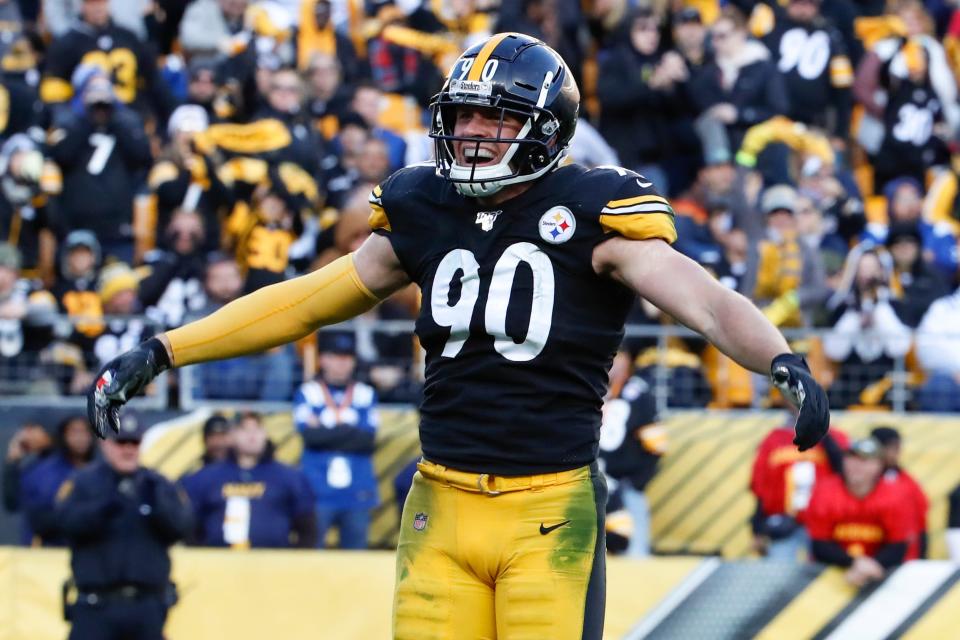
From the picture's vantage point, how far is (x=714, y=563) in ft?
26.2

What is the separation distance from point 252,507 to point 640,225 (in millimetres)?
5148

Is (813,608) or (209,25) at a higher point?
(209,25)

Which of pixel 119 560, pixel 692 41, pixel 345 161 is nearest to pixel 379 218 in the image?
pixel 119 560

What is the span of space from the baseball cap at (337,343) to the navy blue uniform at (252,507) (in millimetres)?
796

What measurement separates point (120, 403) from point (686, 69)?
828cm

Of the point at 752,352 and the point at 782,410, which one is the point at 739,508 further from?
the point at 752,352

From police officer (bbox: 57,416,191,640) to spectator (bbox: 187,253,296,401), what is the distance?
6.89 feet

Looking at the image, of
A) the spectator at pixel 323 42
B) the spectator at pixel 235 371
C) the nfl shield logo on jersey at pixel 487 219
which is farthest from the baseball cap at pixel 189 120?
the nfl shield logo on jersey at pixel 487 219

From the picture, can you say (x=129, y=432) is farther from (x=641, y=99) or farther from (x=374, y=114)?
(x=641, y=99)

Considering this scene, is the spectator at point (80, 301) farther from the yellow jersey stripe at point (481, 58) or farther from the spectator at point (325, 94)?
the yellow jersey stripe at point (481, 58)

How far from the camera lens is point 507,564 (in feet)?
14.6

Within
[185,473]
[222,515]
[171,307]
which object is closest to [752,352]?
[222,515]

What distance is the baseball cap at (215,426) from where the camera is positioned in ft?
31.3

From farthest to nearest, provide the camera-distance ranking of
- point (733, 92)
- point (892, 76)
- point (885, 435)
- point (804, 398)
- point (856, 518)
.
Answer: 1. point (892, 76)
2. point (733, 92)
3. point (885, 435)
4. point (856, 518)
5. point (804, 398)
